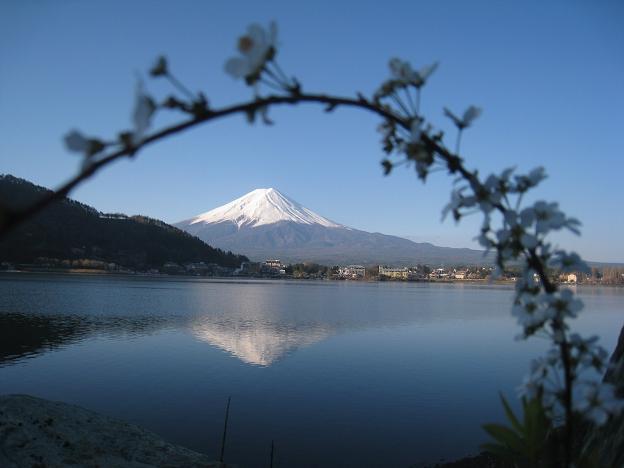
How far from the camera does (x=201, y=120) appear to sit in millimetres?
672

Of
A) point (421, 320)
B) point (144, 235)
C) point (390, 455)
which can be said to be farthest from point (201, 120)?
point (144, 235)

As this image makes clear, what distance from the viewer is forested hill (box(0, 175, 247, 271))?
82250mm

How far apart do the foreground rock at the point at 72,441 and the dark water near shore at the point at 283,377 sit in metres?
1.52

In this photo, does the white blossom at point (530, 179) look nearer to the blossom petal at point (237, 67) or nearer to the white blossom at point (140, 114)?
the blossom petal at point (237, 67)

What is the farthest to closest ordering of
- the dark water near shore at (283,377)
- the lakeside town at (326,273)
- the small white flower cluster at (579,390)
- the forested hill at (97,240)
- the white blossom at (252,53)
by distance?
the lakeside town at (326,273)
the forested hill at (97,240)
the dark water near shore at (283,377)
the small white flower cluster at (579,390)
the white blossom at (252,53)

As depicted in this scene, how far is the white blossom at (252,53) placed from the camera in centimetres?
72

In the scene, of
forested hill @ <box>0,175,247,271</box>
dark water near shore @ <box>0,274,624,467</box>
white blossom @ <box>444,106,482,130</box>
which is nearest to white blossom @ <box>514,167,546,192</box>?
white blossom @ <box>444,106,482,130</box>

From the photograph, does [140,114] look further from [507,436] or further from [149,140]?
[507,436]

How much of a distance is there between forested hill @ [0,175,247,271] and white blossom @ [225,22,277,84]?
8228 centimetres

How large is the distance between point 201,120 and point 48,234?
9791 cm

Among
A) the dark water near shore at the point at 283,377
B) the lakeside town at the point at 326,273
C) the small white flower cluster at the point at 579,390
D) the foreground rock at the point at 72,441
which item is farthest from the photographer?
the lakeside town at the point at 326,273

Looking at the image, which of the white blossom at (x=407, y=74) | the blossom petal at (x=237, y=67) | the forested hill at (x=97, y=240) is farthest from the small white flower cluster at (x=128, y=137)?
the forested hill at (x=97, y=240)

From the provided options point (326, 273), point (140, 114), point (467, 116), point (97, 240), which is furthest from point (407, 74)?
point (326, 273)

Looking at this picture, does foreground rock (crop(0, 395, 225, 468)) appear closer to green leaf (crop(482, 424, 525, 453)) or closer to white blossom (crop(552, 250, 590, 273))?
green leaf (crop(482, 424, 525, 453))
